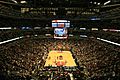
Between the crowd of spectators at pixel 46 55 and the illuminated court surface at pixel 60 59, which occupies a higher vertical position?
the crowd of spectators at pixel 46 55

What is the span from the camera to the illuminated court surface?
3628 cm

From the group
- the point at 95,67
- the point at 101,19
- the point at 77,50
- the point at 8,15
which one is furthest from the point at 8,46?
the point at 101,19

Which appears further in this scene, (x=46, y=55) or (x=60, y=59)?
(x=46, y=55)

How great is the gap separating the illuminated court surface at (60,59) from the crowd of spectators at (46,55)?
84cm

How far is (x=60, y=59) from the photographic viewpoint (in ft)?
129

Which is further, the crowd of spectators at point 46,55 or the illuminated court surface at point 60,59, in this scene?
the illuminated court surface at point 60,59

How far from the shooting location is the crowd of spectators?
26.5 m

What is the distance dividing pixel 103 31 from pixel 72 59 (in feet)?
46.1

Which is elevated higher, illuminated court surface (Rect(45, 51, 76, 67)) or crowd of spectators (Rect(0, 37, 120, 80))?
crowd of spectators (Rect(0, 37, 120, 80))

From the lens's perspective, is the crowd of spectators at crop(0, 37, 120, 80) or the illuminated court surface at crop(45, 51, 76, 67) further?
the illuminated court surface at crop(45, 51, 76, 67)

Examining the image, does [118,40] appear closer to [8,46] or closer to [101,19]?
[101,19]

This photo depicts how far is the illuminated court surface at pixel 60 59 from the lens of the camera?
36278 millimetres

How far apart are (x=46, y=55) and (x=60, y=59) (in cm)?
285

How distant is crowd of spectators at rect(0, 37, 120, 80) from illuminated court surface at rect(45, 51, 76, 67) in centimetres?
84
